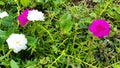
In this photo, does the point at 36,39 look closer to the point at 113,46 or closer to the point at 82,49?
the point at 82,49

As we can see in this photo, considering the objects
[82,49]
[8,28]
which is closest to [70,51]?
[82,49]

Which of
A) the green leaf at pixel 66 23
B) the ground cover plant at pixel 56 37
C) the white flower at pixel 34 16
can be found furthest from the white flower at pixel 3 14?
the green leaf at pixel 66 23

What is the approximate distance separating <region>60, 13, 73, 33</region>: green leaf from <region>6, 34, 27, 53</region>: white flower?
0.94ft

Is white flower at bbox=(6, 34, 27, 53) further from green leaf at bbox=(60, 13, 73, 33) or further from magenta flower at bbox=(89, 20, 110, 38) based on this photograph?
magenta flower at bbox=(89, 20, 110, 38)

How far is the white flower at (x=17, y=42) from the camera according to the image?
1937 mm

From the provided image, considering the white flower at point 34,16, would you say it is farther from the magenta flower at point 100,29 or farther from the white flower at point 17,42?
the magenta flower at point 100,29

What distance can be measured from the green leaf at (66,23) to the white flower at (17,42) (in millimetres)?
288

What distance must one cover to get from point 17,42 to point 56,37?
303mm

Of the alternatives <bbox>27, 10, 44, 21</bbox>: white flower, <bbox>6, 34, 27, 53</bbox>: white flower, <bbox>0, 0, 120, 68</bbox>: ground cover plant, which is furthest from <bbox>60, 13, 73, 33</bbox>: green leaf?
<bbox>6, 34, 27, 53</bbox>: white flower

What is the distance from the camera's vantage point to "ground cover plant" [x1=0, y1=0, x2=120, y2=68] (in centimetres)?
197

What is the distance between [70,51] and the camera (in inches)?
83.7

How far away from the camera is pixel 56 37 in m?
2.16

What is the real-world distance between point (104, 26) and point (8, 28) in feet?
1.95

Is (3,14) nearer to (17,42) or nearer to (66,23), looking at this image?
(17,42)
